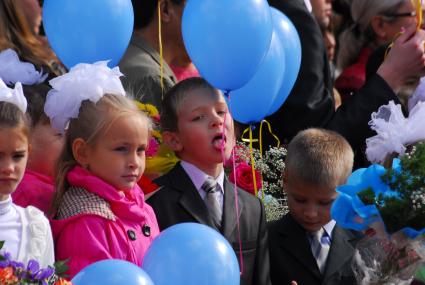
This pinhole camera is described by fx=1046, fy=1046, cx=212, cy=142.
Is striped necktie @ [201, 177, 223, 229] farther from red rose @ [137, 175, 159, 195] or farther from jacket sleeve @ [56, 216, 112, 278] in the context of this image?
jacket sleeve @ [56, 216, 112, 278]

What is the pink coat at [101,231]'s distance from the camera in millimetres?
4141

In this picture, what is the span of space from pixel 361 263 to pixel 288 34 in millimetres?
1731

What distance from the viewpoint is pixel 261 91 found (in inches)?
204

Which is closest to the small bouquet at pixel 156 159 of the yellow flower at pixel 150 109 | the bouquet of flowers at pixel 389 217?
the yellow flower at pixel 150 109

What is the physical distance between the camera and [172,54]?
5992 mm

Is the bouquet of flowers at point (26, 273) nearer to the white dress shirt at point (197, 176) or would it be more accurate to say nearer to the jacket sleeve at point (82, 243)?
the jacket sleeve at point (82, 243)

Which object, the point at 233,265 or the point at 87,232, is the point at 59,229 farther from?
the point at 233,265

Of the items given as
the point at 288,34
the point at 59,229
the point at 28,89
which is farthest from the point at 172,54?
the point at 59,229

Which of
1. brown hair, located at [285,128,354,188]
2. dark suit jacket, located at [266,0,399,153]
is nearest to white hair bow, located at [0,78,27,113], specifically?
brown hair, located at [285,128,354,188]

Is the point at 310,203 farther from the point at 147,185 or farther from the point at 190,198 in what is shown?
the point at 147,185

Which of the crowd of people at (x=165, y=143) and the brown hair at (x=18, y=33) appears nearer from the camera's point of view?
the crowd of people at (x=165, y=143)

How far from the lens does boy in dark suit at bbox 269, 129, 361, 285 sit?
16.5 feet

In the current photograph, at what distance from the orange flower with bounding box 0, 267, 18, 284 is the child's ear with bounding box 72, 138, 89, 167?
49.8 inches

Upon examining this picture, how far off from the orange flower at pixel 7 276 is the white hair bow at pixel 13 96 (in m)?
1.10
